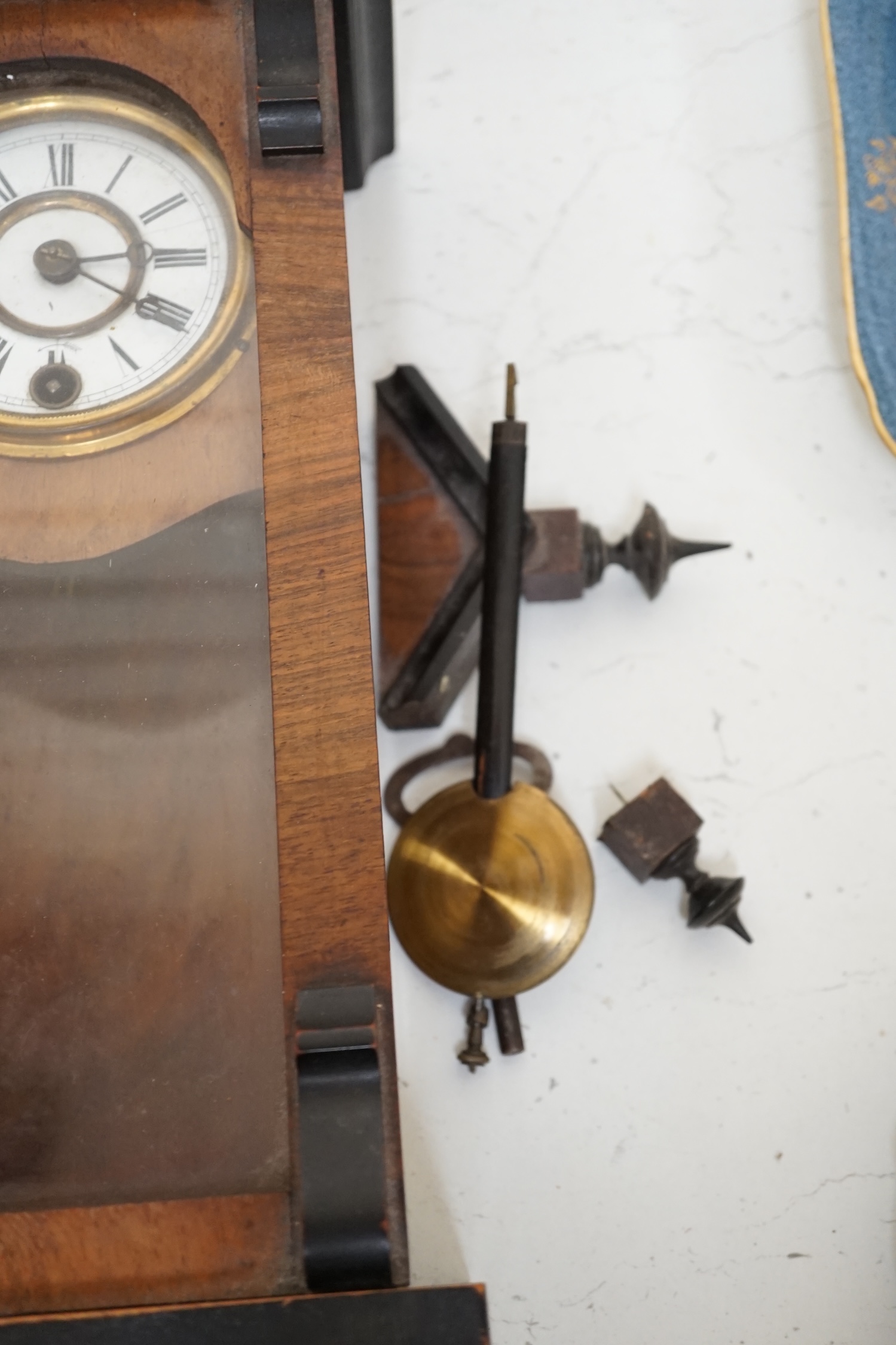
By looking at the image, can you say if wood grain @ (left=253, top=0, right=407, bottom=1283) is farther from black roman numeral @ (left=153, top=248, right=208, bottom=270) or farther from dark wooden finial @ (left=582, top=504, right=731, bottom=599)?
dark wooden finial @ (left=582, top=504, right=731, bottom=599)

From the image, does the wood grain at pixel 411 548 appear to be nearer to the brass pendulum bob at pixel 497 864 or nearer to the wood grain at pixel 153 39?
the brass pendulum bob at pixel 497 864

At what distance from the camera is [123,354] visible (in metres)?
0.90

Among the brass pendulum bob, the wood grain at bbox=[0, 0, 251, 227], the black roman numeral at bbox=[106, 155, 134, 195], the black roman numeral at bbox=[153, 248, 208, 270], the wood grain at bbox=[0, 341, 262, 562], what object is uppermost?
the wood grain at bbox=[0, 0, 251, 227]

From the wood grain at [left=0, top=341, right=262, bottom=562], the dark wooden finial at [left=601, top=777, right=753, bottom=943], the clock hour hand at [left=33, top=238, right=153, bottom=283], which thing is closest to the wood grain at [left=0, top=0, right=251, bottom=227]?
the clock hour hand at [left=33, top=238, right=153, bottom=283]

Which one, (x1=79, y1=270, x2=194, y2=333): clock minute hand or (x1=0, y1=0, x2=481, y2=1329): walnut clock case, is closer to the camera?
(x1=0, y1=0, x2=481, y2=1329): walnut clock case

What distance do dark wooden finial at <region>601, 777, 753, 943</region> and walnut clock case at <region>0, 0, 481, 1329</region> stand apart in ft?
1.34

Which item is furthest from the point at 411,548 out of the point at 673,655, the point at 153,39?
the point at 153,39

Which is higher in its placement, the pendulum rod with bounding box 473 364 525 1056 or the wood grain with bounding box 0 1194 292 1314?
the pendulum rod with bounding box 473 364 525 1056

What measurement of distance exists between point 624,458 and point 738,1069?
0.65 meters

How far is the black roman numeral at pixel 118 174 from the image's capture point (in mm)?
938

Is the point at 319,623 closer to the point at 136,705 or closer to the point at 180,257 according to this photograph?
the point at 136,705

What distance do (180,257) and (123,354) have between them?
90 millimetres

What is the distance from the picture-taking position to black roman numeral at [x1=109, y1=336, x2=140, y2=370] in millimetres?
894

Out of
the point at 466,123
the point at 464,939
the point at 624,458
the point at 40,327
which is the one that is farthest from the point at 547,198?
the point at 464,939
